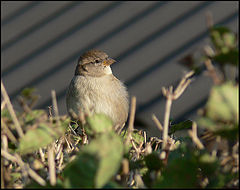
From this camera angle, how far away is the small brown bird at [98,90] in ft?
8.95

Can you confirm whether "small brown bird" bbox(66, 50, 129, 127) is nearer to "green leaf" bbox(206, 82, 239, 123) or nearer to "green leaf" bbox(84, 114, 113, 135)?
"green leaf" bbox(84, 114, 113, 135)

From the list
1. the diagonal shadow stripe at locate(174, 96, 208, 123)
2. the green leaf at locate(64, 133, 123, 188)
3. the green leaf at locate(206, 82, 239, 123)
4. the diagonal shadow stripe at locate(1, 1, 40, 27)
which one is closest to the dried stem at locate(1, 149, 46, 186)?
the green leaf at locate(64, 133, 123, 188)

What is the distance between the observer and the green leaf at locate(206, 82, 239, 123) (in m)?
0.53

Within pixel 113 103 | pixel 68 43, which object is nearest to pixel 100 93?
pixel 113 103

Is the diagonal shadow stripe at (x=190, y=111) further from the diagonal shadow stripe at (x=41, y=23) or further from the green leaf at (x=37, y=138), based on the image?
the green leaf at (x=37, y=138)

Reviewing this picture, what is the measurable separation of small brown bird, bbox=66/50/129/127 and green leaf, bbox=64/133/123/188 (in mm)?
2091

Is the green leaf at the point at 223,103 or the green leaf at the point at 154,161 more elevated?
the green leaf at the point at 223,103

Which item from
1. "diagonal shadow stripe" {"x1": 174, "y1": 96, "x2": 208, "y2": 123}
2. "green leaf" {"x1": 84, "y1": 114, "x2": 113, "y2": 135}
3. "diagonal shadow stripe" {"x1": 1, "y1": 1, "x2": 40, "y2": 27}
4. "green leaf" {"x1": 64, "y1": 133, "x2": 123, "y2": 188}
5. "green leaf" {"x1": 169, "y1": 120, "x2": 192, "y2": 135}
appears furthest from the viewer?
"diagonal shadow stripe" {"x1": 1, "y1": 1, "x2": 40, "y2": 27}

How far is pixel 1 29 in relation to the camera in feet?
11.7

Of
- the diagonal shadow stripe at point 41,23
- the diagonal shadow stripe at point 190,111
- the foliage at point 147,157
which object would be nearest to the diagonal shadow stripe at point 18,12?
the diagonal shadow stripe at point 41,23

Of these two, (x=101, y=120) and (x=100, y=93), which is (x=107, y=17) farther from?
(x=101, y=120)

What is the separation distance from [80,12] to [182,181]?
10.1 feet

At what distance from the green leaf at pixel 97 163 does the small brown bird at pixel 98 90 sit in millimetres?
2091

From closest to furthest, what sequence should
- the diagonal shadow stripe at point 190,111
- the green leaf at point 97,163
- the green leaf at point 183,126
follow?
1. the green leaf at point 97,163
2. the green leaf at point 183,126
3. the diagonal shadow stripe at point 190,111
